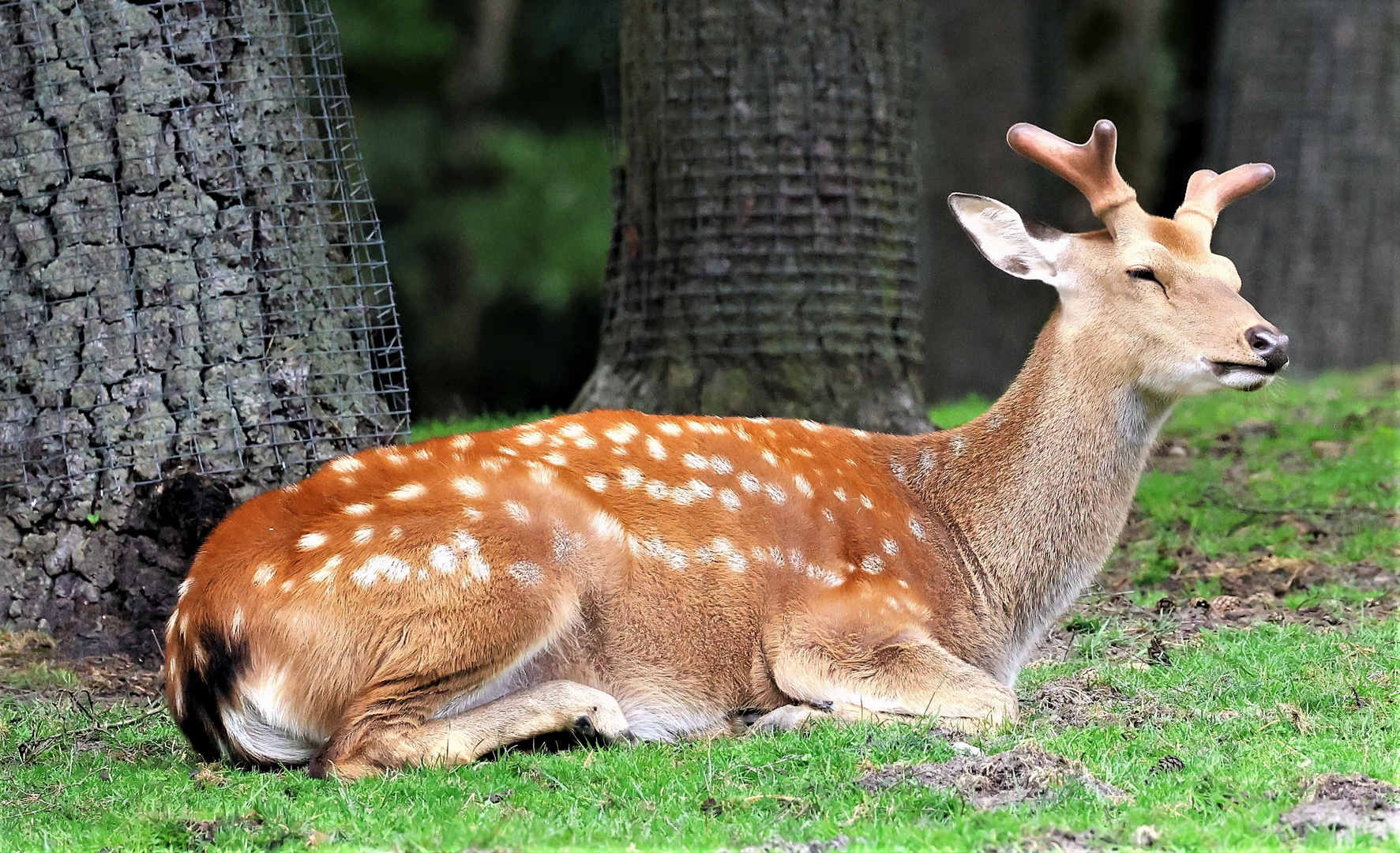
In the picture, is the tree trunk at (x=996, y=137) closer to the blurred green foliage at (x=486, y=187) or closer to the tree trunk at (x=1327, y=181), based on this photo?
the tree trunk at (x=1327, y=181)

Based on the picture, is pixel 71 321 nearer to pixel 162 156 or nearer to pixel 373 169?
pixel 162 156

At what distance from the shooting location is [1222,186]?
5.82m

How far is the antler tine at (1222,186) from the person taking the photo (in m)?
5.73

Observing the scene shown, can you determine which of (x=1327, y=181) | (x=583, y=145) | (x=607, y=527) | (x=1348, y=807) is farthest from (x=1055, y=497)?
(x=583, y=145)

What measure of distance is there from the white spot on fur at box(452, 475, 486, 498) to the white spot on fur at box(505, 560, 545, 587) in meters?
0.27

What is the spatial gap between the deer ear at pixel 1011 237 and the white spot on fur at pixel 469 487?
202cm

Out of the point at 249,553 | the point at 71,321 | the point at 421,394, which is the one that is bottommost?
the point at 421,394

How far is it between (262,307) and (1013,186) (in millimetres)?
10460

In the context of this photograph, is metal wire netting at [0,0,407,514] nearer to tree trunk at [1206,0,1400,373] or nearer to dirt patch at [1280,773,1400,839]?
dirt patch at [1280,773,1400,839]

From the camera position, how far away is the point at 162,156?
6184 millimetres

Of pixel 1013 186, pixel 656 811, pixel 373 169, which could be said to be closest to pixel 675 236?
pixel 656 811

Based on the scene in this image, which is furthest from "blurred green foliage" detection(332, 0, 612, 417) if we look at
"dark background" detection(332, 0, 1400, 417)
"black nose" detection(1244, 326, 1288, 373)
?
"black nose" detection(1244, 326, 1288, 373)

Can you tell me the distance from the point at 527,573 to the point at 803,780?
3.38 ft

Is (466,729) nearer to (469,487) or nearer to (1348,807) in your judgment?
(469,487)
